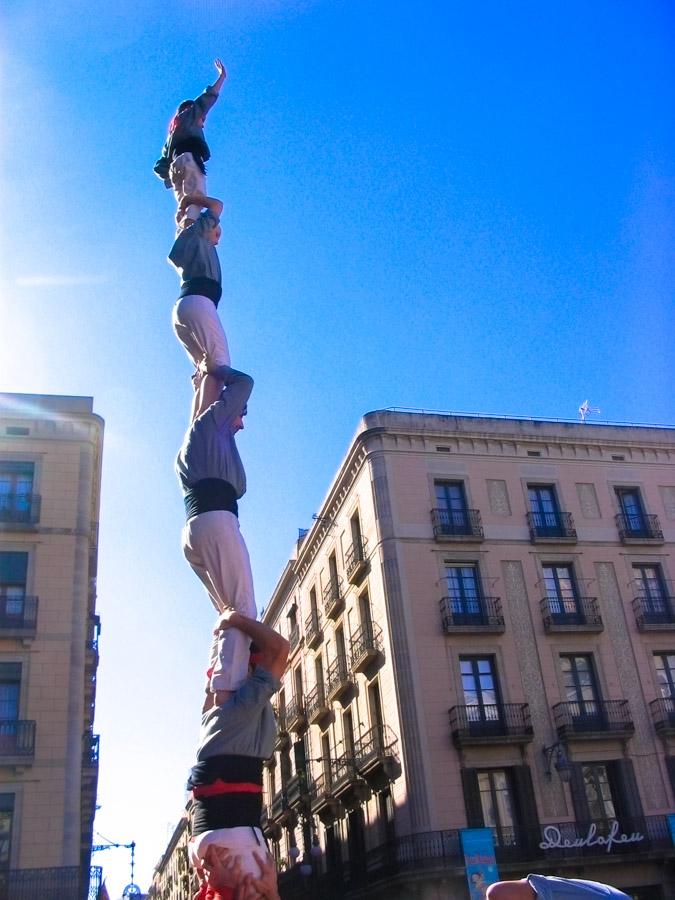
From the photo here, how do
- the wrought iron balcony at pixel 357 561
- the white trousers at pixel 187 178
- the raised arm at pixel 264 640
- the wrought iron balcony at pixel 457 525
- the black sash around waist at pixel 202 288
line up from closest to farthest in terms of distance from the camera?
the raised arm at pixel 264 640, the black sash around waist at pixel 202 288, the white trousers at pixel 187 178, the wrought iron balcony at pixel 457 525, the wrought iron balcony at pixel 357 561

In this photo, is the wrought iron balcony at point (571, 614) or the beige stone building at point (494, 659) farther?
the wrought iron balcony at point (571, 614)

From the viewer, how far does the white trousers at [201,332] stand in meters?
9.73

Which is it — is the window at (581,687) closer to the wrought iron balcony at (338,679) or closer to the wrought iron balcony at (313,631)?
the wrought iron balcony at (338,679)

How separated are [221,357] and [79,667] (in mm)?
16381

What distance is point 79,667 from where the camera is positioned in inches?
932

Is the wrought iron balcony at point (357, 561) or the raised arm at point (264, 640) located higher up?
the wrought iron balcony at point (357, 561)

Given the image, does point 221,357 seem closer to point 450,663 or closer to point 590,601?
point 450,663

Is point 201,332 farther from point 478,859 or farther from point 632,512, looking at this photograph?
point 632,512

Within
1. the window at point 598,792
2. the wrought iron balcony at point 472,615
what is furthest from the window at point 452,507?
the window at point 598,792

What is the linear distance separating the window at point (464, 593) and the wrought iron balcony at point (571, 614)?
2.07m

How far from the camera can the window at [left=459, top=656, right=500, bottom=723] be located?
26016mm

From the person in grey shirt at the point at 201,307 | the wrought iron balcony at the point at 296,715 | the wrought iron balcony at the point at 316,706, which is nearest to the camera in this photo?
the person in grey shirt at the point at 201,307

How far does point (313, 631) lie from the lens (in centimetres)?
3597

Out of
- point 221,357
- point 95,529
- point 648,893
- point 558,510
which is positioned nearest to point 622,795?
point 648,893
